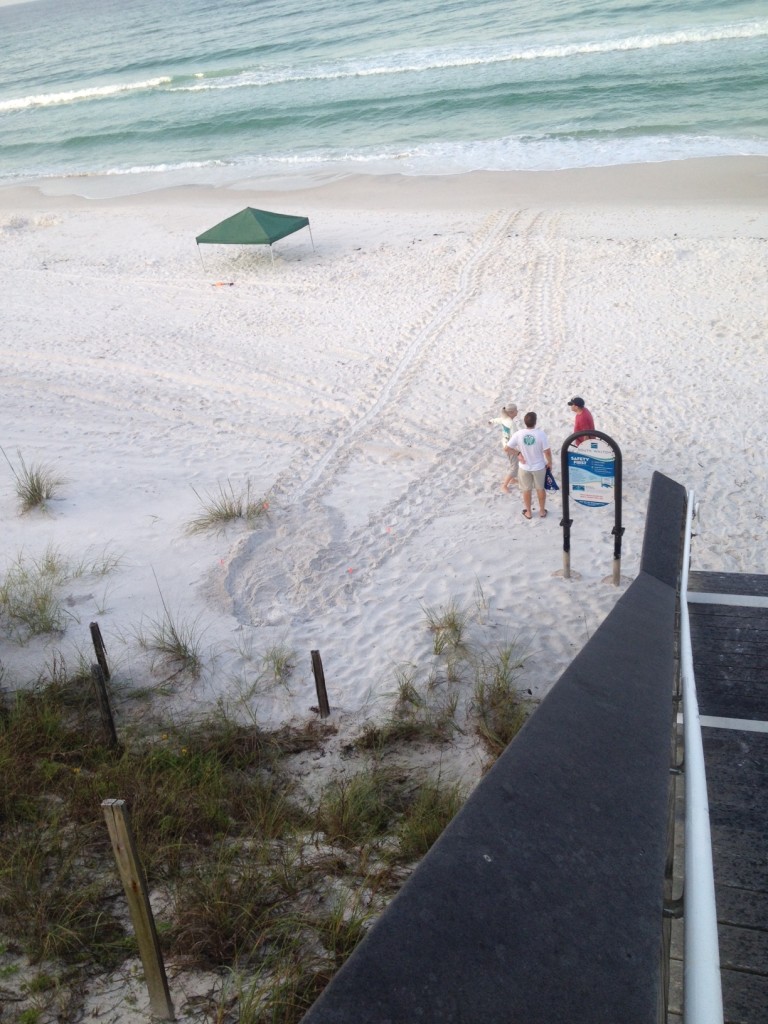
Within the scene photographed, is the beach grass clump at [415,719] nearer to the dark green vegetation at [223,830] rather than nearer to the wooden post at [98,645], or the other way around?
the dark green vegetation at [223,830]

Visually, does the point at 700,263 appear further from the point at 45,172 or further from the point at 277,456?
the point at 45,172

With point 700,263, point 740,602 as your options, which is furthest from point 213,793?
point 700,263

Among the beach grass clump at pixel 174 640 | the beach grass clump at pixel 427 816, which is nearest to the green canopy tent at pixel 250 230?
the beach grass clump at pixel 174 640

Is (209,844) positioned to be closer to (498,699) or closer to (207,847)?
(207,847)

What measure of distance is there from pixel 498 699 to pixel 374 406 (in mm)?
6987

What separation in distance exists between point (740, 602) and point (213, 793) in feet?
11.3

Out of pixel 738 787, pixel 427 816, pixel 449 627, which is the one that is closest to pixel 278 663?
pixel 449 627

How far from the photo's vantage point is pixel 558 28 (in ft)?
145

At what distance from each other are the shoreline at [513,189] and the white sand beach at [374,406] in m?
0.16

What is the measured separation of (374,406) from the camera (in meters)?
12.6

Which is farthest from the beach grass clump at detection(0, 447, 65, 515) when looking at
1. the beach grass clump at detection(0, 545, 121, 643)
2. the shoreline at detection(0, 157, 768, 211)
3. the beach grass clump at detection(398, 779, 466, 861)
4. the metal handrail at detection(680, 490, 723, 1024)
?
the shoreline at detection(0, 157, 768, 211)

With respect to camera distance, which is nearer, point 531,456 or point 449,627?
point 449,627

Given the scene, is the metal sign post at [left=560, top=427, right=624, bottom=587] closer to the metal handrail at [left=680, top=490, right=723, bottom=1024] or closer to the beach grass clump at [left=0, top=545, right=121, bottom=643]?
the beach grass clump at [left=0, top=545, right=121, bottom=643]

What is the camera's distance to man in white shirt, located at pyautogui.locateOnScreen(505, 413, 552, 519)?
933 centimetres
